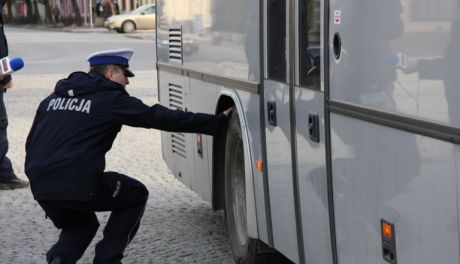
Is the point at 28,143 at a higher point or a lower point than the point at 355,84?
lower

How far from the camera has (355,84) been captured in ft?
15.5

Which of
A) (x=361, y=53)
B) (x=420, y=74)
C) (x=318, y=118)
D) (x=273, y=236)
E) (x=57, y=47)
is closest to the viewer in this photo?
(x=420, y=74)

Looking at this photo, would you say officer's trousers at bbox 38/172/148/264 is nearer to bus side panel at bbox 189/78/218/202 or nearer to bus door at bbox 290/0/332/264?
bus side panel at bbox 189/78/218/202

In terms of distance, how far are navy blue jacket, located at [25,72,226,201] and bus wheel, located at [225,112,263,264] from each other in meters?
0.40

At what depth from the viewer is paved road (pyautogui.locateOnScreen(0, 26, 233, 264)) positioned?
7989 mm

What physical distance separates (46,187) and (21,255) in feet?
5.47

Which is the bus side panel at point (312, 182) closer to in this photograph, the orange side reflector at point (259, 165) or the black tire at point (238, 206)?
the orange side reflector at point (259, 165)

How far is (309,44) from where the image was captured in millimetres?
5492

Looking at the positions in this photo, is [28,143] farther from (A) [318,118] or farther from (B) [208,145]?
(A) [318,118]

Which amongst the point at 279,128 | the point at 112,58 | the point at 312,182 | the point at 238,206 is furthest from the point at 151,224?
the point at 312,182

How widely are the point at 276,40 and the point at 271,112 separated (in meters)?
0.37

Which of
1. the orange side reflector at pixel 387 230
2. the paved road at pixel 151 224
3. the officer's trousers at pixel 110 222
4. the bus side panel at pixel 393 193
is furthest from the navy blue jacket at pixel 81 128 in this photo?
the orange side reflector at pixel 387 230

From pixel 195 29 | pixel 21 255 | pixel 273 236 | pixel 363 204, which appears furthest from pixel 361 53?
pixel 21 255

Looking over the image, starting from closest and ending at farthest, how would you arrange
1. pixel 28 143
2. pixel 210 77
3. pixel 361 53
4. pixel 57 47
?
pixel 361 53 < pixel 28 143 < pixel 210 77 < pixel 57 47
